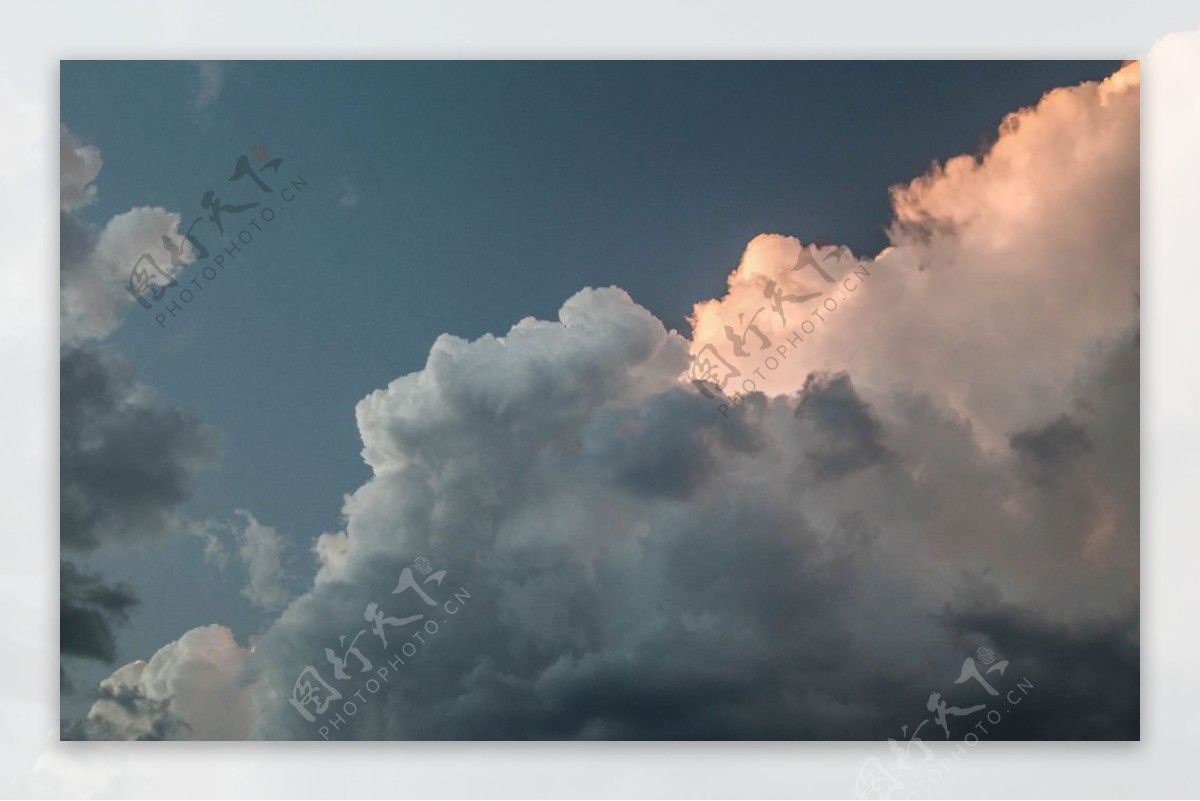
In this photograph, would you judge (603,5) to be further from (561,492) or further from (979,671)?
(979,671)

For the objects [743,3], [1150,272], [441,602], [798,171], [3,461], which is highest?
[743,3]

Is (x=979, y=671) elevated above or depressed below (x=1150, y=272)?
below

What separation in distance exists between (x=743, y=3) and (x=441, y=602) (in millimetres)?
2227

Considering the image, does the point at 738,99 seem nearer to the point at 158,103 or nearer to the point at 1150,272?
the point at 1150,272

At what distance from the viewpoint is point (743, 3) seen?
355 centimetres

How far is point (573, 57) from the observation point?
354 cm

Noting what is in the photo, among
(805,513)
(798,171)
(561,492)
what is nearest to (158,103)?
Result: (561,492)

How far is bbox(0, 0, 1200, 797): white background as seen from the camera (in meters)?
3.45

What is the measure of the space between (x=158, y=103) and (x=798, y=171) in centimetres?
211

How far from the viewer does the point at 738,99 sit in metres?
3.50

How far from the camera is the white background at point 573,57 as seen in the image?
345 cm

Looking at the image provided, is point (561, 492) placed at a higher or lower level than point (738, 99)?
lower

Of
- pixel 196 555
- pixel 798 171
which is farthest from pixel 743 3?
pixel 196 555

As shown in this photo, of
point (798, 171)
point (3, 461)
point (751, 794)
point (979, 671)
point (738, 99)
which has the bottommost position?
point (751, 794)
